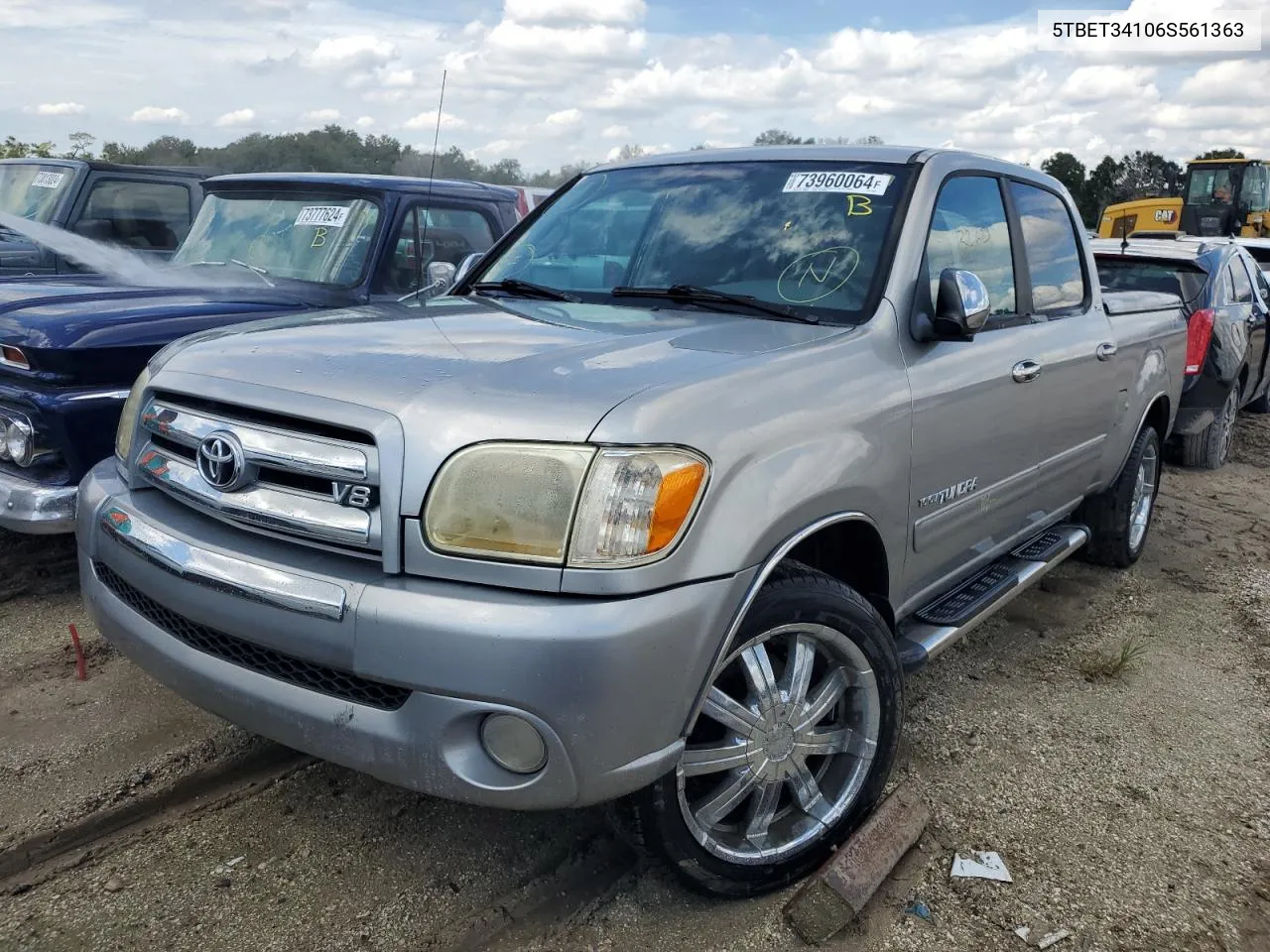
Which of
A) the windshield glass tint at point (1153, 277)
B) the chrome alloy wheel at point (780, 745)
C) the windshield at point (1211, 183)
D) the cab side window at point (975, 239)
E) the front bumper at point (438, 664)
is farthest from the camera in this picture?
the windshield at point (1211, 183)

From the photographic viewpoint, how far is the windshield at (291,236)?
5129 mm

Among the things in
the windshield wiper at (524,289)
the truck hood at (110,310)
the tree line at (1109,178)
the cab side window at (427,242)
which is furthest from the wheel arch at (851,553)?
the tree line at (1109,178)

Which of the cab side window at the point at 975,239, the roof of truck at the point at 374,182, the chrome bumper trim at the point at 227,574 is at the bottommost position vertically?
the chrome bumper trim at the point at 227,574

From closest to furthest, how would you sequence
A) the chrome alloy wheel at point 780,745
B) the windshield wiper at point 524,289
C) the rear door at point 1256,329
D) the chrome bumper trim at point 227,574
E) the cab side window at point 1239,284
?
1. the chrome bumper trim at point 227,574
2. the chrome alloy wheel at point 780,745
3. the windshield wiper at point 524,289
4. the cab side window at point 1239,284
5. the rear door at point 1256,329

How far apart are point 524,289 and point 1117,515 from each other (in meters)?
3.19

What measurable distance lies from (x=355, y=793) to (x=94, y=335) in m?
2.09

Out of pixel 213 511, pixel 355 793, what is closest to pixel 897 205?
pixel 213 511

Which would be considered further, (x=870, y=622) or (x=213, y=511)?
(x=870, y=622)

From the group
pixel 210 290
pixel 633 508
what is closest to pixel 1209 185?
pixel 210 290

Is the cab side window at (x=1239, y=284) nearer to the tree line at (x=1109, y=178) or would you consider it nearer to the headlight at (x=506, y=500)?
the headlight at (x=506, y=500)

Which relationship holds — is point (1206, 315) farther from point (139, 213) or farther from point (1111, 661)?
point (139, 213)

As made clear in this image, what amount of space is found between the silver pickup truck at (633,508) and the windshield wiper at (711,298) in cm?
1

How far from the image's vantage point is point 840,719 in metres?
2.72

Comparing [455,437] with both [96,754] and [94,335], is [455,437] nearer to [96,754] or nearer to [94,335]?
[96,754]
